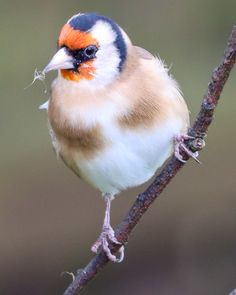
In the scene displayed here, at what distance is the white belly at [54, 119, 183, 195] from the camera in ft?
9.30

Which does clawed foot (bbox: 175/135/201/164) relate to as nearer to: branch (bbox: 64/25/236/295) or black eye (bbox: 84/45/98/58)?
branch (bbox: 64/25/236/295)

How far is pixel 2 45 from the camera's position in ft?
16.8

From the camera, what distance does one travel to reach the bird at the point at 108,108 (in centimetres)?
279

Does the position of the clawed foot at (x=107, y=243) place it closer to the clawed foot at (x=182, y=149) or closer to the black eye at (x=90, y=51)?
the clawed foot at (x=182, y=149)

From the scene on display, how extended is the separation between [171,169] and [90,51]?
1.69ft

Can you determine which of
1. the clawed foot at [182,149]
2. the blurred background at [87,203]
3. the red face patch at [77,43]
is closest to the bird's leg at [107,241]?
the clawed foot at [182,149]

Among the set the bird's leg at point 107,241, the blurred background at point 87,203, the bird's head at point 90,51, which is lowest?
the blurred background at point 87,203

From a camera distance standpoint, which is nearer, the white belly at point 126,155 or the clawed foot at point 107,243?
the clawed foot at point 107,243

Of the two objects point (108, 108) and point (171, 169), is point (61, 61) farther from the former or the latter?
point (171, 169)

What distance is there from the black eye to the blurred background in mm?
1980

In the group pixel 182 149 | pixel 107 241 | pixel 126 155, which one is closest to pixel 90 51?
pixel 126 155

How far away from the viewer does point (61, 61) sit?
2.68 meters

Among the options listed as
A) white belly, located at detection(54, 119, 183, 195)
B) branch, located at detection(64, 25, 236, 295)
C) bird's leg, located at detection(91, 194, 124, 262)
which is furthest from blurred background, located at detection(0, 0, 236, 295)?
branch, located at detection(64, 25, 236, 295)

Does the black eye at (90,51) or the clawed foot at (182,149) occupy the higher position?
the black eye at (90,51)
